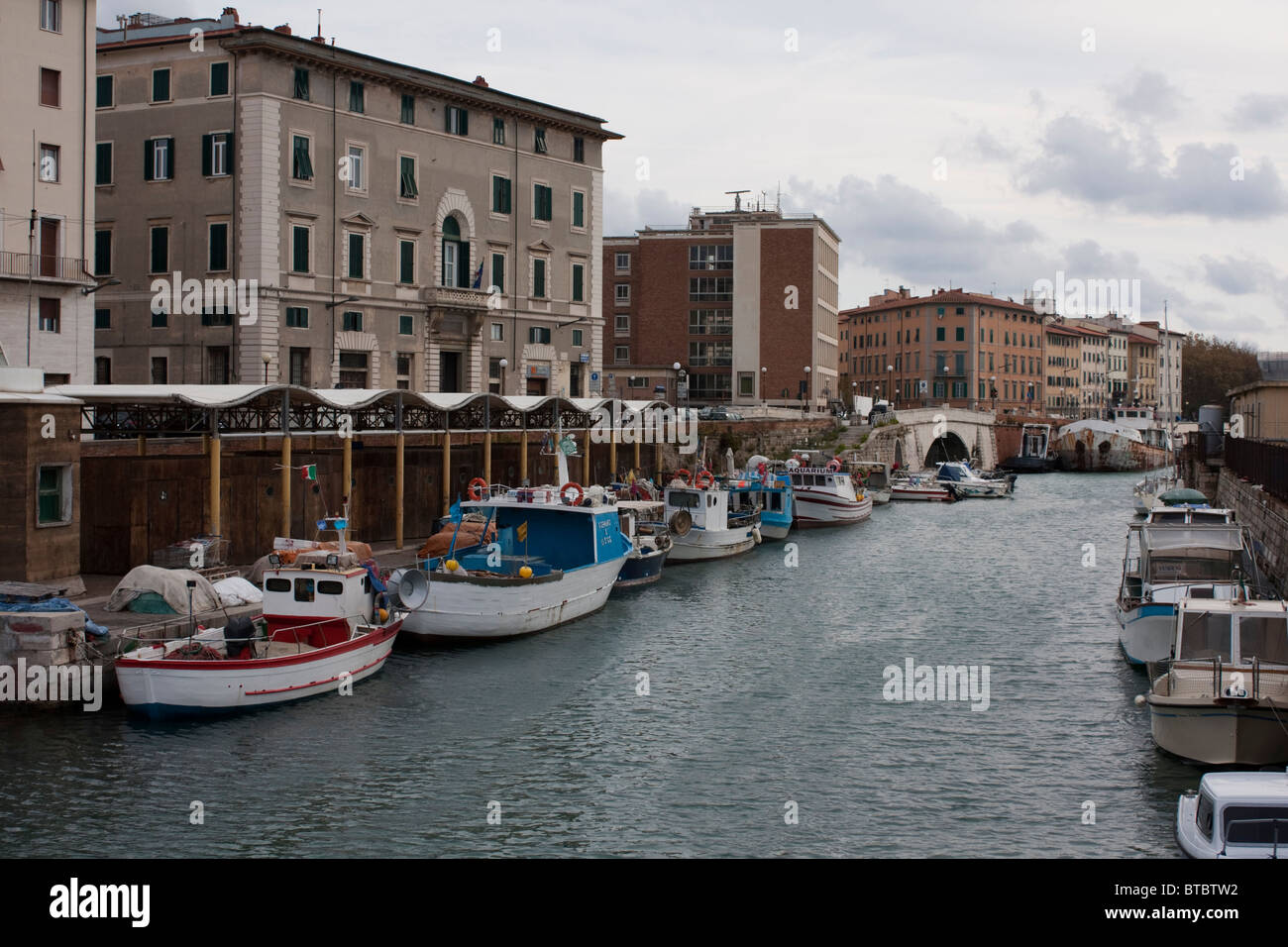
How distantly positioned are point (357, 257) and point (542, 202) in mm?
12303

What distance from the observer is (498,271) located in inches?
2485

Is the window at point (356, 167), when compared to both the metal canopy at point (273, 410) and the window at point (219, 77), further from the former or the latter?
the metal canopy at point (273, 410)

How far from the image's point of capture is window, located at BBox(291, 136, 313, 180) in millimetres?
53722

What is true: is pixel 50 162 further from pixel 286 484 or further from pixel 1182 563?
pixel 1182 563

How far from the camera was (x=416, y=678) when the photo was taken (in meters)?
26.4

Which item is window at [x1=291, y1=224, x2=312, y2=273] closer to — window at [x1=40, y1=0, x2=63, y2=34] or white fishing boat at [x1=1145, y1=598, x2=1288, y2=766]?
window at [x1=40, y1=0, x2=63, y2=34]

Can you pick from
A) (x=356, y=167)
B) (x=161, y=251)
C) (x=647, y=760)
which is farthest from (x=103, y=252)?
(x=647, y=760)

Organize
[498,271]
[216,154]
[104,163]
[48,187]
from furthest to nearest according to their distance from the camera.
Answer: [498,271] < [104,163] < [216,154] < [48,187]

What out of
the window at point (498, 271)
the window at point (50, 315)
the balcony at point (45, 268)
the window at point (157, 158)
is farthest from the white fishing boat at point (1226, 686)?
the window at point (157, 158)

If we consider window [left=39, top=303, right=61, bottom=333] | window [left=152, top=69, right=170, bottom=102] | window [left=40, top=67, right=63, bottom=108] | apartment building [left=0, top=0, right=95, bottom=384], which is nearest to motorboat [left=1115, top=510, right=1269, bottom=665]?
apartment building [left=0, top=0, right=95, bottom=384]
